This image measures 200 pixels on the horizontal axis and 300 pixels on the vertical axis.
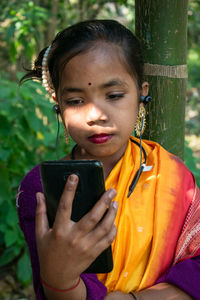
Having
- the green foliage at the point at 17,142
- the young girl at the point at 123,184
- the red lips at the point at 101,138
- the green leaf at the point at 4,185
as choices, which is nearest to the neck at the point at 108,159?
the young girl at the point at 123,184

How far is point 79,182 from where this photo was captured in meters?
1.00

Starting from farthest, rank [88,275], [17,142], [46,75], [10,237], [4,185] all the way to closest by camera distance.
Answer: [17,142] → [10,237] → [4,185] → [46,75] → [88,275]

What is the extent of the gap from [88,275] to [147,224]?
0.94 feet

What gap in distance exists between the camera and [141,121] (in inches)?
61.1

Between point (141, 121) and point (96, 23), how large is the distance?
44 centimetres

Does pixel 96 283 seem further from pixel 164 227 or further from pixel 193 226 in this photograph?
pixel 193 226

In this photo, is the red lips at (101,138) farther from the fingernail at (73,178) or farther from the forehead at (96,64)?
the fingernail at (73,178)

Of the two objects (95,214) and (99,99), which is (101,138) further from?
(95,214)

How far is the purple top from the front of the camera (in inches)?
47.9

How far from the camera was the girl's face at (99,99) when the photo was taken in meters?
1.30

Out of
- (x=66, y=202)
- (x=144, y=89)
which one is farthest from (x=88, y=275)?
(x=144, y=89)

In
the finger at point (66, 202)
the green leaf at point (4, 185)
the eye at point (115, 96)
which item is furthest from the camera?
the green leaf at point (4, 185)

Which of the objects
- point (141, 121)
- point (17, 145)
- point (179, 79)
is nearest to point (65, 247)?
point (141, 121)

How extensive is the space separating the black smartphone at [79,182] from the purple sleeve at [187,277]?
19.4 inches
